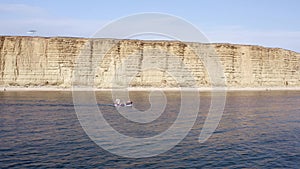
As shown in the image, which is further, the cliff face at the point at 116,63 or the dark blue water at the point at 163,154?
the cliff face at the point at 116,63

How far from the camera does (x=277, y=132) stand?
1991cm

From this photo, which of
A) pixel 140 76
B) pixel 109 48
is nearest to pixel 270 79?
pixel 140 76

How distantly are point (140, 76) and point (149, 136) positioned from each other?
4481cm

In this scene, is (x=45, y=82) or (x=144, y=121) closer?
(x=144, y=121)

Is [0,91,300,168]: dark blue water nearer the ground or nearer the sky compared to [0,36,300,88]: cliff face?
nearer the ground

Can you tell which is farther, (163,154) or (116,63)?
(116,63)

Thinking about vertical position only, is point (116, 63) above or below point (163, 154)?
above

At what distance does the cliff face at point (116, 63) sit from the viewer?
59.5m

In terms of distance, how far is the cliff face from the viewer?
59.5m

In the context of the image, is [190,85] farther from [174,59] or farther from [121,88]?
[121,88]

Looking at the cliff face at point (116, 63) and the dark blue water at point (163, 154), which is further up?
the cliff face at point (116, 63)

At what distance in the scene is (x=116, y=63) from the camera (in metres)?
62.3

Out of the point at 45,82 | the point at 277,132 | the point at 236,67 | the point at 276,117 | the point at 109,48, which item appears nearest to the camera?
the point at 277,132

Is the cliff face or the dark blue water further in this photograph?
the cliff face
